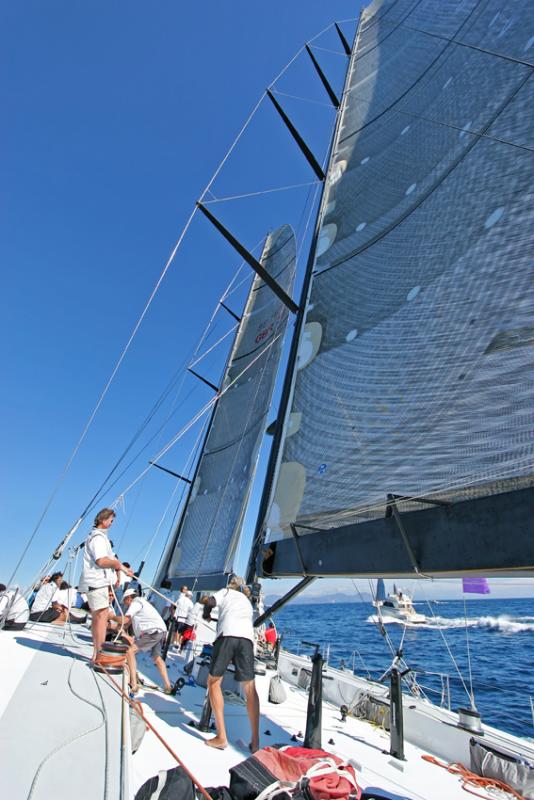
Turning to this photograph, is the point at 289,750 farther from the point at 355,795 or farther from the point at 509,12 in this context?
the point at 509,12

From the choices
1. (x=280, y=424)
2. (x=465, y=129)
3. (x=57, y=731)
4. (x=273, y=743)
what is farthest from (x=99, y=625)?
(x=465, y=129)

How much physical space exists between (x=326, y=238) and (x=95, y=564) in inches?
167

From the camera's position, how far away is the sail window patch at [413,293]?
2.95 meters

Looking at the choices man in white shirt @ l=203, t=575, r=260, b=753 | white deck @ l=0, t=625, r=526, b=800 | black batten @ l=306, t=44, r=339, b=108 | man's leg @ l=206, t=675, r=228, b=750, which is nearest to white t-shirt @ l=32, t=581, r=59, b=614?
white deck @ l=0, t=625, r=526, b=800

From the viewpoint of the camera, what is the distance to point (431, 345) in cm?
259

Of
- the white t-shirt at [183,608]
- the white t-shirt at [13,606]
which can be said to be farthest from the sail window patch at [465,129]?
Answer: the white t-shirt at [183,608]

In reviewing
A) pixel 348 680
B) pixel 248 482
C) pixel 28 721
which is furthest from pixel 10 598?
pixel 248 482

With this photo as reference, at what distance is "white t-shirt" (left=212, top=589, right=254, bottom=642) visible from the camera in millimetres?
2693

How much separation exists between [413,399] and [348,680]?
443cm

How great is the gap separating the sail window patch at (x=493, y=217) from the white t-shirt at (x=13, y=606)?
16.1ft

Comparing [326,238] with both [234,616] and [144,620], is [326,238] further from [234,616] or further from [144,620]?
[144,620]

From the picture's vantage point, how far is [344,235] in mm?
4527

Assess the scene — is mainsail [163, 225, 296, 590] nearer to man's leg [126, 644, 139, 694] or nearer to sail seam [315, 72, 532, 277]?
man's leg [126, 644, 139, 694]

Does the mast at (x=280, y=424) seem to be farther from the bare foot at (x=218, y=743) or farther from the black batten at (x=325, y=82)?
the black batten at (x=325, y=82)
